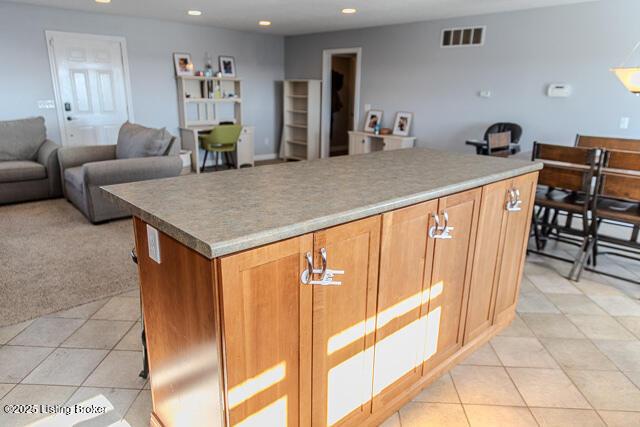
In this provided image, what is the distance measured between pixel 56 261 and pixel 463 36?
545 centimetres

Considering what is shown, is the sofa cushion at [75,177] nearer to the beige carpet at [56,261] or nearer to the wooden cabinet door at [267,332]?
the beige carpet at [56,261]

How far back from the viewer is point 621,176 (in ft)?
9.75

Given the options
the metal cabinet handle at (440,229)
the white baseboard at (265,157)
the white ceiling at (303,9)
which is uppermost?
the white ceiling at (303,9)

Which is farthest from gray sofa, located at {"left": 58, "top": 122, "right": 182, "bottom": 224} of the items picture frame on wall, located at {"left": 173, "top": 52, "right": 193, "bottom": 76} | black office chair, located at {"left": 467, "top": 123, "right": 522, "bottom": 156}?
black office chair, located at {"left": 467, "top": 123, "right": 522, "bottom": 156}

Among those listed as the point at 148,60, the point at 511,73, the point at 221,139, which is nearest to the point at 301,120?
the point at 221,139

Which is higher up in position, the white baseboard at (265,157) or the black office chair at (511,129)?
the black office chair at (511,129)

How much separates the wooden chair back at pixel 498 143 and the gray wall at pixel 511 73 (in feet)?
5.02

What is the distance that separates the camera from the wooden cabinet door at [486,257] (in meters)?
2.04

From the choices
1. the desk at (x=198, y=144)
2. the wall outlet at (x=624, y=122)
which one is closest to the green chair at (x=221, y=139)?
the desk at (x=198, y=144)

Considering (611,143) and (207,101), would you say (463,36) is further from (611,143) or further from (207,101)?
(207,101)

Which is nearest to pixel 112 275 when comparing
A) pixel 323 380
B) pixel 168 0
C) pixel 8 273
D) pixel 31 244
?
pixel 8 273

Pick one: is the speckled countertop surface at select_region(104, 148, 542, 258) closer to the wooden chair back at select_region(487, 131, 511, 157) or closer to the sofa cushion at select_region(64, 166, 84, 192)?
the wooden chair back at select_region(487, 131, 511, 157)

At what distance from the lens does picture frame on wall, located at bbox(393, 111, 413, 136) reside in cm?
A: 649

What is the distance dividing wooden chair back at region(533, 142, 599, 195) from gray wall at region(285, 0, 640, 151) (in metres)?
2.06
